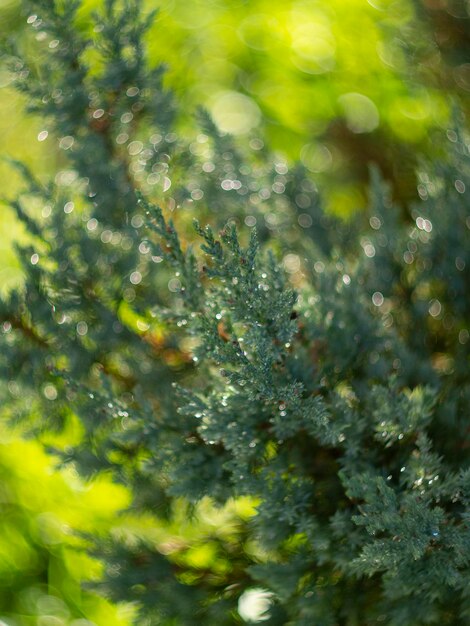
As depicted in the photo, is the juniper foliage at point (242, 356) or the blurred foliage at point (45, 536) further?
the blurred foliage at point (45, 536)

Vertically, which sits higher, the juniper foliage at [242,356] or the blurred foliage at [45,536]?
the juniper foliage at [242,356]

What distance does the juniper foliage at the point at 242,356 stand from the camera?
0.86 metres

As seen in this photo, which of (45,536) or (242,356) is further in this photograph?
(45,536)

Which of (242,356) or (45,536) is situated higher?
(242,356)

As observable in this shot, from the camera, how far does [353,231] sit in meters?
1.38

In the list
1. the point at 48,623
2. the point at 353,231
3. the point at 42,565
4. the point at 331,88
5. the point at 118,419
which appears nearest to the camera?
the point at 118,419

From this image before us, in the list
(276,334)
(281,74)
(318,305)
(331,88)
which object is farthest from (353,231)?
(281,74)

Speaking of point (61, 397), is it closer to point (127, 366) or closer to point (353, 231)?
point (127, 366)

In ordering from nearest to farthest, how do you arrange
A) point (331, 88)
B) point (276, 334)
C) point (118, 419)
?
point (276, 334) < point (118, 419) < point (331, 88)

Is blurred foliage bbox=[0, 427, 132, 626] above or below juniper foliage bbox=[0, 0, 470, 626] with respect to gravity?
below

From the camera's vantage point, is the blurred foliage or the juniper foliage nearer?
the juniper foliage

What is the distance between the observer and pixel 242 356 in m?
0.82

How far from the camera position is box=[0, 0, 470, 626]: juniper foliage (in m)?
0.86

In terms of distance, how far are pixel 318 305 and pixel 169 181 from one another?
332 millimetres
